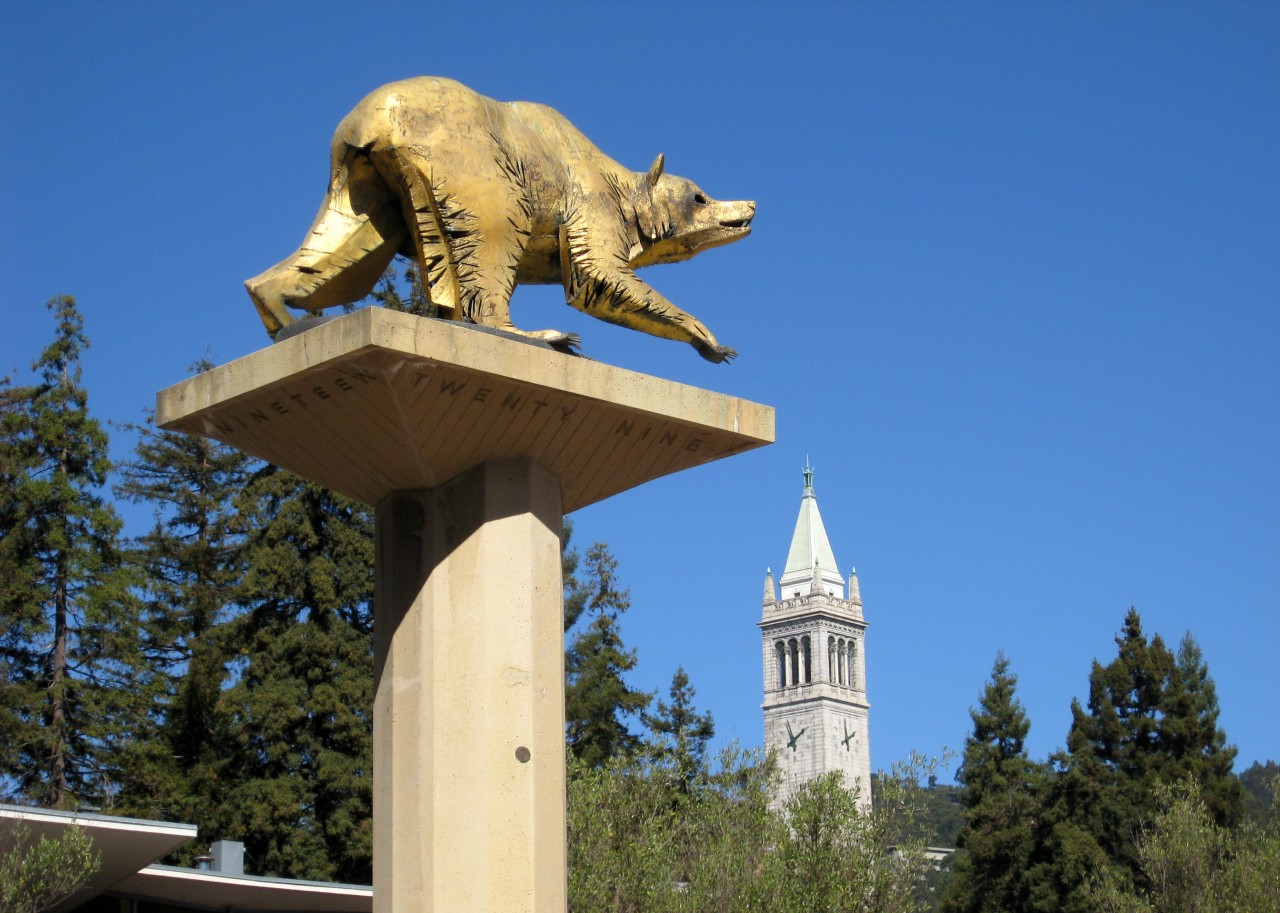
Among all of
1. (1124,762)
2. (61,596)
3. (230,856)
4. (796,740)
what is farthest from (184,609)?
(796,740)

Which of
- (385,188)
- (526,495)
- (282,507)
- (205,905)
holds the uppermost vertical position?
(282,507)

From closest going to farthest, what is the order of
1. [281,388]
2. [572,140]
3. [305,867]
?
[281,388], [572,140], [305,867]

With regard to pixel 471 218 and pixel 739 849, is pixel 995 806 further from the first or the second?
pixel 471 218

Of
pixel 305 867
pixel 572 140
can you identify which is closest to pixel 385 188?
pixel 572 140

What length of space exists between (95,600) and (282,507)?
14.7 ft

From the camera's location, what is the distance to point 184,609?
43062mm

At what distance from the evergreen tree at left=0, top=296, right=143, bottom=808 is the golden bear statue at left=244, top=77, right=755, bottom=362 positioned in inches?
1127

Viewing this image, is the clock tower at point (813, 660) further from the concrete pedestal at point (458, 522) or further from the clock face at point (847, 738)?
the concrete pedestal at point (458, 522)

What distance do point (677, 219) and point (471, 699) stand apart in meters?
3.80

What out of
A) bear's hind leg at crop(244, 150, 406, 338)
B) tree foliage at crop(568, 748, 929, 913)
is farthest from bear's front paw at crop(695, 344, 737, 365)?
tree foliage at crop(568, 748, 929, 913)

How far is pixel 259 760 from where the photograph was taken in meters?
38.1

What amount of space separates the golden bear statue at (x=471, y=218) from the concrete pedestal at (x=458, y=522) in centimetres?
62

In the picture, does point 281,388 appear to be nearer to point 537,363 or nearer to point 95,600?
point 537,363

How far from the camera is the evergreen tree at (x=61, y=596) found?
1483 inches
